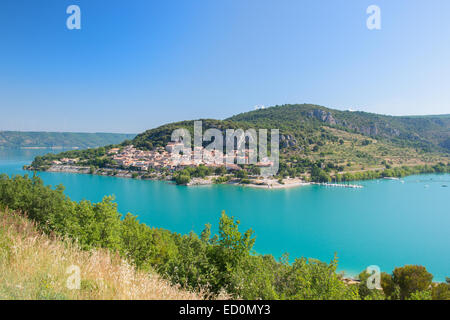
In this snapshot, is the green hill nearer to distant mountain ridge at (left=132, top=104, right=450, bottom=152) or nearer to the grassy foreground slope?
distant mountain ridge at (left=132, top=104, right=450, bottom=152)

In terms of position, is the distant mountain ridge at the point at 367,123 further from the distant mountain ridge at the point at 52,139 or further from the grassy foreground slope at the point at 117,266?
the grassy foreground slope at the point at 117,266

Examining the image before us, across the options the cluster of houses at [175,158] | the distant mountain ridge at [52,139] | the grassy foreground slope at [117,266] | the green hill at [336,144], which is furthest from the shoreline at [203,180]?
the distant mountain ridge at [52,139]

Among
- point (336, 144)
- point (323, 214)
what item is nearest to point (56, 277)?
point (323, 214)

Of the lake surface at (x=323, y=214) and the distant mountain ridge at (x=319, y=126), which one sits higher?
the distant mountain ridge at (x=319, y=126)

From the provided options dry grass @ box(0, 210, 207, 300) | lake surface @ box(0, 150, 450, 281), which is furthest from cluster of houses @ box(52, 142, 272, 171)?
dry grass @ box(0, 210, 207, 300)

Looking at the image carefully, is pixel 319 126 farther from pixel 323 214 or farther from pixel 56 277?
pixel 56 277
